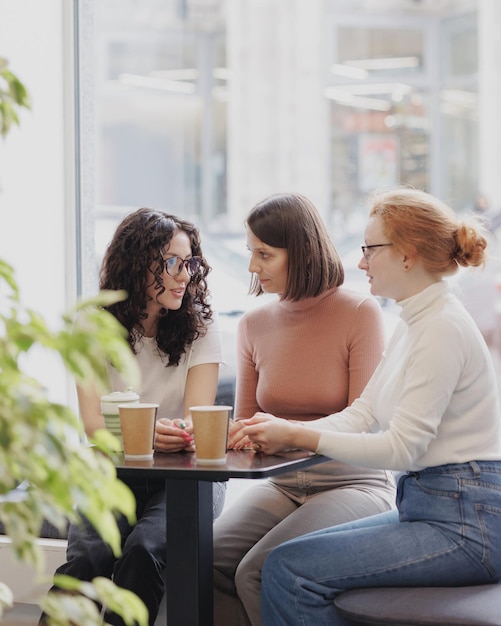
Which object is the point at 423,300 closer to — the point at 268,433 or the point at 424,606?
the point at 268,433

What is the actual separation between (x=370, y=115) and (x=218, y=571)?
1098 cm

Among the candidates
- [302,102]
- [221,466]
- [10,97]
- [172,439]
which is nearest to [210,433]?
[221,466]

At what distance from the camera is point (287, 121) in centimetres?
1060

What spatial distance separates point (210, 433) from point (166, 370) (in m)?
0.61

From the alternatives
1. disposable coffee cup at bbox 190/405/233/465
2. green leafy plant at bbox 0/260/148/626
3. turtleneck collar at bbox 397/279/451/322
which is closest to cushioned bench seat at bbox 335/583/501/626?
disposable coffee cup at bbox 190/405/233/465

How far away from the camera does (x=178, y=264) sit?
234cm

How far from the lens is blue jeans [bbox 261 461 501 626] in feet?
5.98

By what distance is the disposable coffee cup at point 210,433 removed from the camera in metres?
1.79

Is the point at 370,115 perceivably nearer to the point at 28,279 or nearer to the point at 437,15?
the point at 437,15

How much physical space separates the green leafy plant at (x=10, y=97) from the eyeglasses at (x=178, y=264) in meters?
1.29

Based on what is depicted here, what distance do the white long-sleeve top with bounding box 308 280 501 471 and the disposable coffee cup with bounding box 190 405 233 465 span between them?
20 centimetres

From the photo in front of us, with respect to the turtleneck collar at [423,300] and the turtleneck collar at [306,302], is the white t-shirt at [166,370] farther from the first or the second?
the turtleneck collar at [423,300]

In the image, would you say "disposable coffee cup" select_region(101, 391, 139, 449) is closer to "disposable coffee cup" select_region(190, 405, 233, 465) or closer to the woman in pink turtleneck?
"disposable coffee cup" select_region(190, 405, 233, 465)

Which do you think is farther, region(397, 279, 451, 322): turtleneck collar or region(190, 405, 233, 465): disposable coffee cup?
region(397, 279, 451, 322): turtleneck collar
